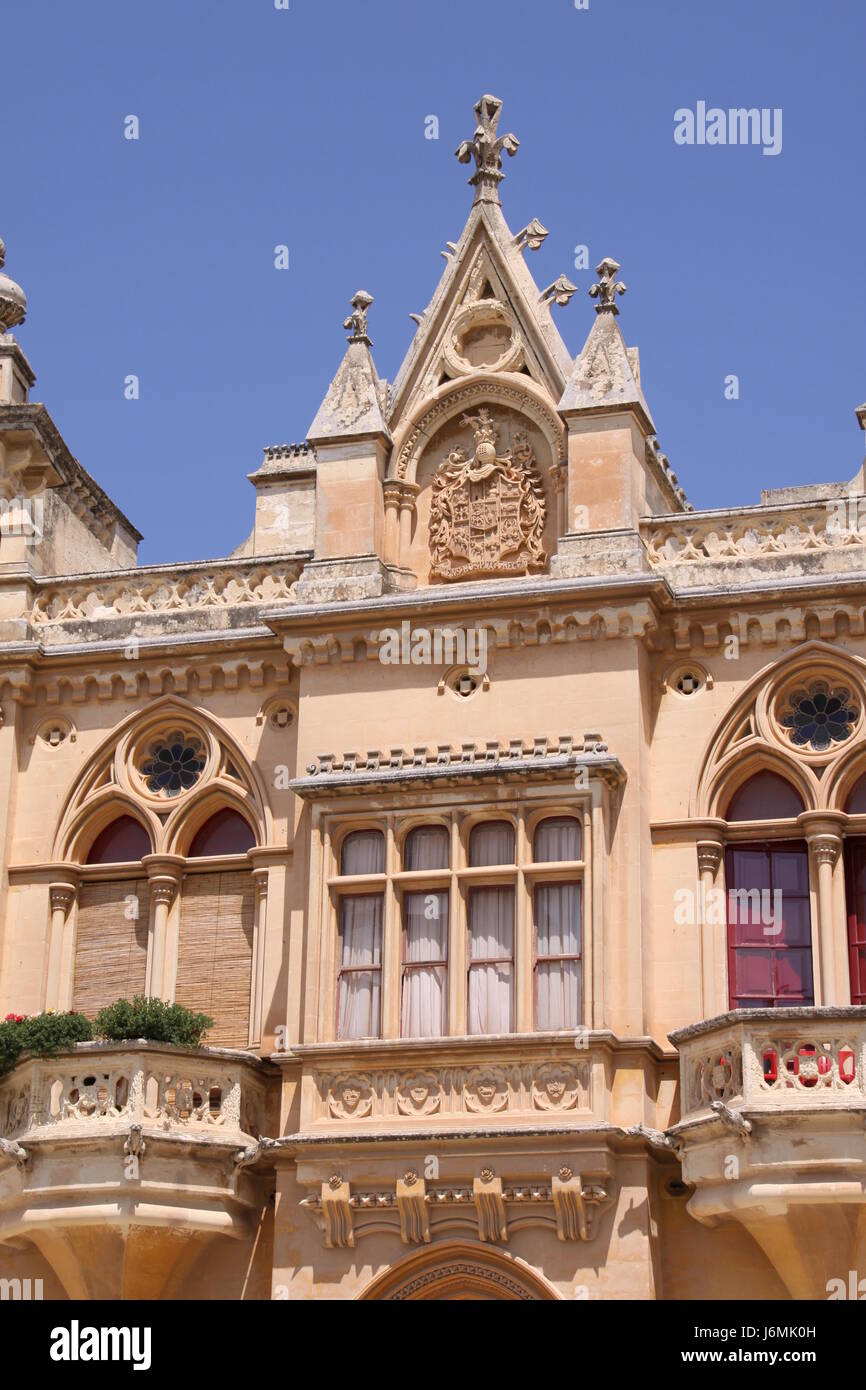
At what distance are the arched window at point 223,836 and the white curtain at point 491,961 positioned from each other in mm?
3508

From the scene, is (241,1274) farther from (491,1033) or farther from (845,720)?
(845,720)

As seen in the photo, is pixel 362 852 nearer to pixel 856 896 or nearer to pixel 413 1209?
pixel 413 1209

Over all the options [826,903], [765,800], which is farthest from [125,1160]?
[765,800]

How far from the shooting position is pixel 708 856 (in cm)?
2641

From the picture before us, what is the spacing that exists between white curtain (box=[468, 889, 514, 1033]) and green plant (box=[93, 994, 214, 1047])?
3101 millimetres

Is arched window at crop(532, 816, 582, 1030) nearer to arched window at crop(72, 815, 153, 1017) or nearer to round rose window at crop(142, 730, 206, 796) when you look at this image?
round rose window at crop(142, 730, 206, 796)

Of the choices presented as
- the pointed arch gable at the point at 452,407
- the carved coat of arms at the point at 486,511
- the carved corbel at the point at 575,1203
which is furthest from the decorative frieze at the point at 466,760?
the carved corbel at the point at 575,1203

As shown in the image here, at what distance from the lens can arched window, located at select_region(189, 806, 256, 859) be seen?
1121 inches

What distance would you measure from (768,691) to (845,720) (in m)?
0.90

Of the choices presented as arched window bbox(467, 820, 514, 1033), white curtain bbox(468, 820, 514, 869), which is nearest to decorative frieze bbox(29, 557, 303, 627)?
white curtain bbox(468, 820, 514, 869)

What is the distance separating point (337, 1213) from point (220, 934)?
418 cm

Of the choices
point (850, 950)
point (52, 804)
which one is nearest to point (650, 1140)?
point (850, 950)

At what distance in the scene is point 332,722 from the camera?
90.1ft

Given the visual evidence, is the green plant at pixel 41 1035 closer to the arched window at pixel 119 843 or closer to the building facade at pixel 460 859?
the building facade at pixel 460 859
